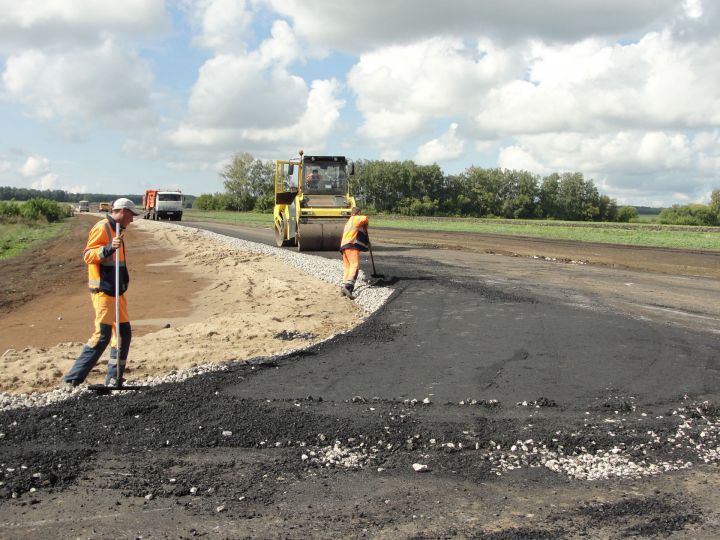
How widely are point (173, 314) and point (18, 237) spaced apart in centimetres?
3084

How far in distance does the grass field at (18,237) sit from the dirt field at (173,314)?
332 inches

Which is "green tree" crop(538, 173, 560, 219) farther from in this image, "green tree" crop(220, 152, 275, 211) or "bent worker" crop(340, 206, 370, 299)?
"bent worker" crop(340, 206, 370, 299)

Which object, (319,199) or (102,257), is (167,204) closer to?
(319,199)

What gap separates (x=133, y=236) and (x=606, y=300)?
28.4 metres

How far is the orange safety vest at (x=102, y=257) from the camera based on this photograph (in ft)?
21.2

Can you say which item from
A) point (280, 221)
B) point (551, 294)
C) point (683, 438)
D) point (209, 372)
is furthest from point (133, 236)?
point (683, 438)

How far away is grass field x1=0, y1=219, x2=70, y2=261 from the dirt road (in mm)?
23350

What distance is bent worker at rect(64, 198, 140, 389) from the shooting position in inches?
256

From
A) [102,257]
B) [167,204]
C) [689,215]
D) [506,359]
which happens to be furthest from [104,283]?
[689,215]

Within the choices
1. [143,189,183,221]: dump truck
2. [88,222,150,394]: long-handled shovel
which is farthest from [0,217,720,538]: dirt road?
[143,189,183,221]: dump truck

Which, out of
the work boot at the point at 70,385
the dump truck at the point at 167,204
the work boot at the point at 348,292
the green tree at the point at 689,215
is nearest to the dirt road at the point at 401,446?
the work boot at the point at 70,385

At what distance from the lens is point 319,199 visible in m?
21.9

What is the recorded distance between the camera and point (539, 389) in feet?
22.4

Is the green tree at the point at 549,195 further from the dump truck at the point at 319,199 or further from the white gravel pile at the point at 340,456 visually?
the white gravel pile at the point at 340,456
